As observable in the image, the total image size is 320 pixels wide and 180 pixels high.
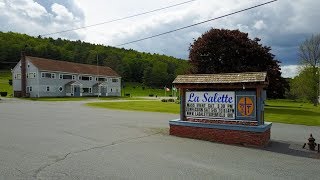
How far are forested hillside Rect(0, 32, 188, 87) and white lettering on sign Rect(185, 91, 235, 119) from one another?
4267 inches

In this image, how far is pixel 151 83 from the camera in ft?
490

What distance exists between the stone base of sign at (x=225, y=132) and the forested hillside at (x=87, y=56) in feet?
358

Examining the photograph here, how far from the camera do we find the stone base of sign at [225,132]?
1317 centimetres

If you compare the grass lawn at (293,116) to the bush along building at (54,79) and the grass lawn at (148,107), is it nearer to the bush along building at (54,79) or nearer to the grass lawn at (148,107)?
the grass lawn at (148,107)

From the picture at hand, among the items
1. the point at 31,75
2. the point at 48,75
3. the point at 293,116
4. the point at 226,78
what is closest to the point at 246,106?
the point at 226,78

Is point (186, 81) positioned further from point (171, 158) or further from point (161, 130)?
point (171, 158)

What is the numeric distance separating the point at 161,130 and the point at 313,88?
57.1 m

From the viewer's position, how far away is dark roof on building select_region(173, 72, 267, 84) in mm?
13922

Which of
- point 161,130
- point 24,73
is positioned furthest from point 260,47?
point 24,73

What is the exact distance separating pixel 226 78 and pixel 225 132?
2434mm

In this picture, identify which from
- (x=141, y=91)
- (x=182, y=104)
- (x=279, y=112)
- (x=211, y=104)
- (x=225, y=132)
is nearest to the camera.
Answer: (x=225, y=132)

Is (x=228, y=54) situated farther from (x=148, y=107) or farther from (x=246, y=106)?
(x=246, y=106)

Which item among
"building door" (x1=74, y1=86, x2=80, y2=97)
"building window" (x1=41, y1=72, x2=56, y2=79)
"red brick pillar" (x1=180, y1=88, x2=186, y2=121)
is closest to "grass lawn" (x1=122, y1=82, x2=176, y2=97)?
"building door" (x1=74, y1=86, x2=80, y2=97)

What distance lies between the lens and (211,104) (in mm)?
15055
